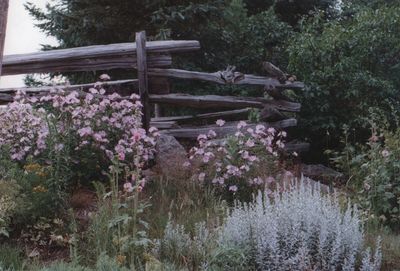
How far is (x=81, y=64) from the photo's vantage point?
846 cm

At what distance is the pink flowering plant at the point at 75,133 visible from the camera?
20.3 ft

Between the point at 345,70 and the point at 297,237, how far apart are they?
24.4ft

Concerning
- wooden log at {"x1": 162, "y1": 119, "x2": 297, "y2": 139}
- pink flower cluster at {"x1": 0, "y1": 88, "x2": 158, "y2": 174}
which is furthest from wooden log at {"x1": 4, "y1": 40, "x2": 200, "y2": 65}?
wooden log at {"x1": 162, "y1": 119, "x2": 297, "y2": 139}

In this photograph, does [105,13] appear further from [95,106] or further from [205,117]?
[95,106]

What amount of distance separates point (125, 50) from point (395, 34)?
6063 millimetres

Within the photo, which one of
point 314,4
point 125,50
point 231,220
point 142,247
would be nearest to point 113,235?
point 142,247

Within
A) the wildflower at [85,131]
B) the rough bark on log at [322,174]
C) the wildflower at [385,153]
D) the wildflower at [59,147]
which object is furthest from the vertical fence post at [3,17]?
the rough bark on log at [322,174]

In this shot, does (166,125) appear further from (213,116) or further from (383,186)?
(383,186)

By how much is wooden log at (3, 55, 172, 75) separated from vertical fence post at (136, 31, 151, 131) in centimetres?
21

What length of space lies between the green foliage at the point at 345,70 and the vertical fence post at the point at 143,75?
419 cm

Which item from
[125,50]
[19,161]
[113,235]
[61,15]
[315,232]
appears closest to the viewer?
[315,232]

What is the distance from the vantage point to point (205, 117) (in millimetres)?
10984

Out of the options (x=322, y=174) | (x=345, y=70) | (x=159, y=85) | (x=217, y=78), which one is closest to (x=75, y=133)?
(x=159, y=85)

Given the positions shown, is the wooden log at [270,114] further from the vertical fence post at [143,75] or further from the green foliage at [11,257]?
the green foliage at [11,257]
